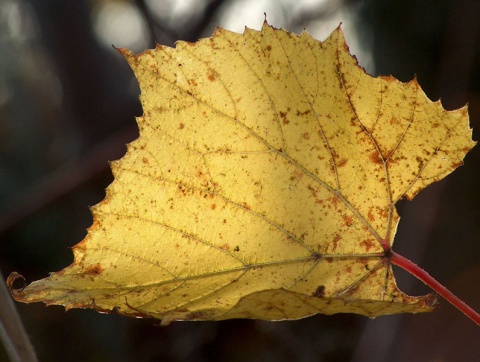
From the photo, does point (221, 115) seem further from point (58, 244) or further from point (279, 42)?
point (58, 244)

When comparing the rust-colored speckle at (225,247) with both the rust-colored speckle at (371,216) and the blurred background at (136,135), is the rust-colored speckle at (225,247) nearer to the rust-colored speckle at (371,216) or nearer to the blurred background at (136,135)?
the rust-colored speckle at (371,216)

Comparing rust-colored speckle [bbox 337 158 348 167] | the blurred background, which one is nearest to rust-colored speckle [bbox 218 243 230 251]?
rust-colored speckle [bbox 337 158 348 167]

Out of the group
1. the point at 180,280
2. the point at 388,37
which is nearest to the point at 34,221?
the point at 388,37

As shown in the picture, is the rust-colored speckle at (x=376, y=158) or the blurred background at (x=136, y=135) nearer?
the rust-colored speckle at (x=376, y=158)

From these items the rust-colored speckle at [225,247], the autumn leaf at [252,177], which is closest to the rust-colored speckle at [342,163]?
the autumn leaf at [252,177]

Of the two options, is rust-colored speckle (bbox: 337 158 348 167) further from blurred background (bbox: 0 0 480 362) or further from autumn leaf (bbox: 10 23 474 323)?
blurred background (bbox: 0 0 480 362)
